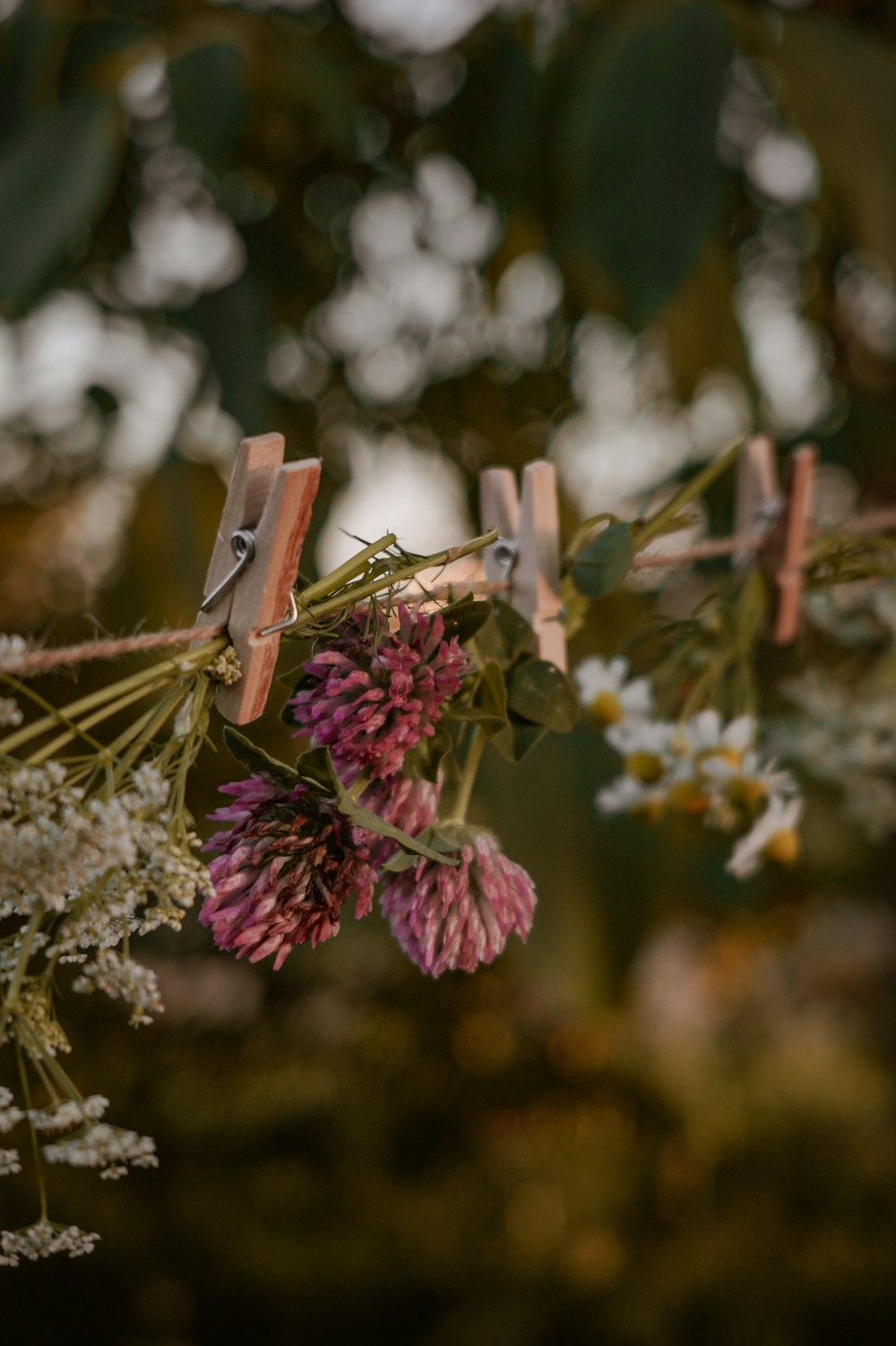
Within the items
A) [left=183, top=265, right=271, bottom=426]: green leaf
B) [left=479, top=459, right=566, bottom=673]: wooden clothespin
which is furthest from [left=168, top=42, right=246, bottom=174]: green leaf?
[left=479, top=459, right=566, bottom=673]: wooden clothespin

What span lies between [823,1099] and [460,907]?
1.49 m

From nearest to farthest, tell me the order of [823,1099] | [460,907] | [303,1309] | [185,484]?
[460,907] < [185,484] < [303,1309] < [823,1099]

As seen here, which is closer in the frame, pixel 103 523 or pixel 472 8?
pixel 472 8

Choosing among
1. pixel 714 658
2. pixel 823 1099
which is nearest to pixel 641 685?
pixel 714 658

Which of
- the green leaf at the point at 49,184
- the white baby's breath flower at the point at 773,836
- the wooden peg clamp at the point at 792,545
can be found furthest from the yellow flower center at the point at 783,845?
the green leaf at the point at 49,184

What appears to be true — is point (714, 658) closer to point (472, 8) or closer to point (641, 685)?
point (641, 685)

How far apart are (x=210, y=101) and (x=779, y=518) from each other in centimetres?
36

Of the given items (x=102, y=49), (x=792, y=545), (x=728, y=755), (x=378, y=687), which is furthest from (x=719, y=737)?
(x=102, y=49)

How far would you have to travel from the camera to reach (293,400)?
870 millimetres

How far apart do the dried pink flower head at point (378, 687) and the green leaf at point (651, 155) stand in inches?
13.1

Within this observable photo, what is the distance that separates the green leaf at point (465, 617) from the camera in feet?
0.98

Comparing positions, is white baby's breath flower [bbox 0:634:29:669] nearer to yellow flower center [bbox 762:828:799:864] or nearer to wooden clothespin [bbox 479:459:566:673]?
wooden clothespin [bbox 479:459:566:673]

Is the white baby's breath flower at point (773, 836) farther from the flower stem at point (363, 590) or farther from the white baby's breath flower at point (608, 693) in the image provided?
the flower stem at point (363, 590)

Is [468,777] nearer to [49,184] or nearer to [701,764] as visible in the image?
[701,764]
